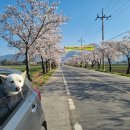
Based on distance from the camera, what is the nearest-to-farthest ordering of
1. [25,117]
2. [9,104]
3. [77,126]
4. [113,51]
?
1. [25,117]
2. [9,104]
3. [77,126]
4. [113,51]

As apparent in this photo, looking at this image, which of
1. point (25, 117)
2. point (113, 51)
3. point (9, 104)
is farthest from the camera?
point (113, 51)

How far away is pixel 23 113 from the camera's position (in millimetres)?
4023

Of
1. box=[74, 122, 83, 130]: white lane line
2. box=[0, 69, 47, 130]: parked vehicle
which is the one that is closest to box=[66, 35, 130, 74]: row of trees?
box=[74, 122, 83, 130]: white lane line

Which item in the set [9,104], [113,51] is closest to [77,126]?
[9,104]

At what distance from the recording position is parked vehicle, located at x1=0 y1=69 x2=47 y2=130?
352cm

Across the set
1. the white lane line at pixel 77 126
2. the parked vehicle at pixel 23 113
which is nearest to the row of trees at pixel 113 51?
the white lane line at pixel 77 126

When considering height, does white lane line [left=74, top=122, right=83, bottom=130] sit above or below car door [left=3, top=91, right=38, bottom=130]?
below

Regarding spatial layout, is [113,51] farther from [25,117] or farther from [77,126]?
[25,117]

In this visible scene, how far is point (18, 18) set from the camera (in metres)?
28.2

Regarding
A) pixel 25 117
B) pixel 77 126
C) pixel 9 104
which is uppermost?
pixel 9 104

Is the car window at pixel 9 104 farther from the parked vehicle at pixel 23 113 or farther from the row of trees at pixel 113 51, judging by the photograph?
the row of trees at pixel 113 51

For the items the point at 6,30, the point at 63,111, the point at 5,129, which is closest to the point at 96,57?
the point at 6,30

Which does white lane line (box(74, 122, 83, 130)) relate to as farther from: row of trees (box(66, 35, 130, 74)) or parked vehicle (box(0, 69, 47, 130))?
row of trees (box(66, 35, 130, 74))

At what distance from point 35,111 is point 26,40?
79.9 feet
